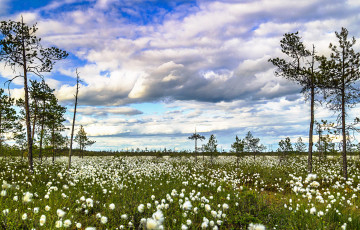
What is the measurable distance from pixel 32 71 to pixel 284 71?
817 inches

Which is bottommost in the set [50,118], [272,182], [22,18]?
[272,182]

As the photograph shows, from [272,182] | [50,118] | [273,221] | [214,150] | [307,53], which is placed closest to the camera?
[273,221]

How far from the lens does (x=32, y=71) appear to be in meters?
16.5

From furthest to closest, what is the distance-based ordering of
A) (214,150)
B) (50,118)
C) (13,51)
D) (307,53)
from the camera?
(214,150), (50,118), (307,53), (13,51)

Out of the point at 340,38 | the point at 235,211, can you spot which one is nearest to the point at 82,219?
the point at 235,211

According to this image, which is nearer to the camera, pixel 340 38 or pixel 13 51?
pixel 13 51

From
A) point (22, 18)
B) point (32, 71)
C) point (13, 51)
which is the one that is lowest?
point (32, 71)

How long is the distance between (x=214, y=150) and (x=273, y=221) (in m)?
23.2

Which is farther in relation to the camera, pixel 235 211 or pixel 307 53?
pixel 307 53

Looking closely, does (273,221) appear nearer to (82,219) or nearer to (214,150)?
(82,219)

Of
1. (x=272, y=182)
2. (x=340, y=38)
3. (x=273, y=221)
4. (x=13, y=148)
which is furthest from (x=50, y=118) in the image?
(x=340, y=38)

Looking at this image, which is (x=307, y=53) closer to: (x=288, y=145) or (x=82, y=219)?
(x=288, y=145)

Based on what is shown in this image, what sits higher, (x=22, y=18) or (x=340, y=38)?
(x=22, y=18)

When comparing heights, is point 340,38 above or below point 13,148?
above
